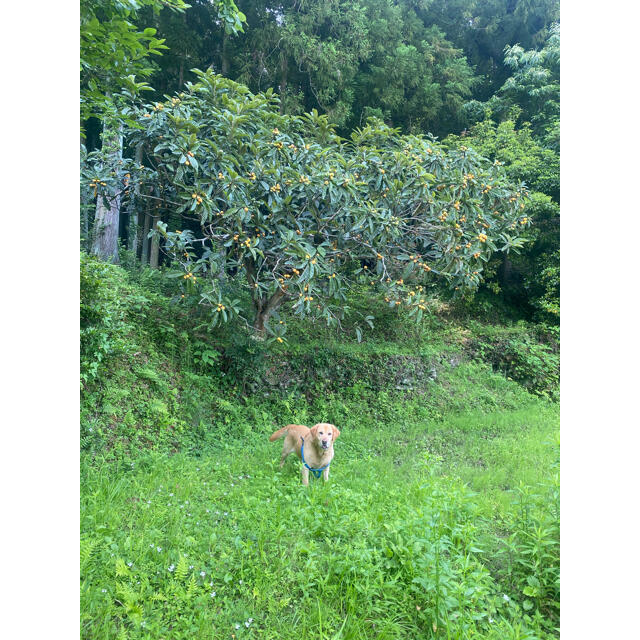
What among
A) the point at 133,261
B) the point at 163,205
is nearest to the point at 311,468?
the point at 163,205

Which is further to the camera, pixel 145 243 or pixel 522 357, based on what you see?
pixel 145 243

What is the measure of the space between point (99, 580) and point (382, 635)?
0.93 meters

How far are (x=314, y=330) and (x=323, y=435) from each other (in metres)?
1.90

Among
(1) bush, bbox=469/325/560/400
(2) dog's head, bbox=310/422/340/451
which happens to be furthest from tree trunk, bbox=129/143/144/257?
(1) bush, bbox=469/325/560/400

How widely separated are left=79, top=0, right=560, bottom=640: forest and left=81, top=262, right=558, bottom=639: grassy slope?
0.01 metres

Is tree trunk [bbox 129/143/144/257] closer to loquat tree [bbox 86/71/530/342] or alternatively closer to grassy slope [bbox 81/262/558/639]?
loquat tree [bbox 86/71/530/342]

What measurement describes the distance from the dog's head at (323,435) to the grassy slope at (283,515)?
0.23 meters

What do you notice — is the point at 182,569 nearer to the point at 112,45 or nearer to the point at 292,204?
the point at 112,45

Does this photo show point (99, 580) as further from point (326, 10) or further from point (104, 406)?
point (326, 10)

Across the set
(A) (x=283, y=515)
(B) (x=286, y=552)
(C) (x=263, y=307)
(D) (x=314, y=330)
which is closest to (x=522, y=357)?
(D) (x=314, y=330)

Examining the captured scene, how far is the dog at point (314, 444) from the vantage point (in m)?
2.01

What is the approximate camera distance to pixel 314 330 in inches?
151

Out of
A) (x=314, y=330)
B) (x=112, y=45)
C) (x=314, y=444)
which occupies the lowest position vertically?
(x=314, y=444)
